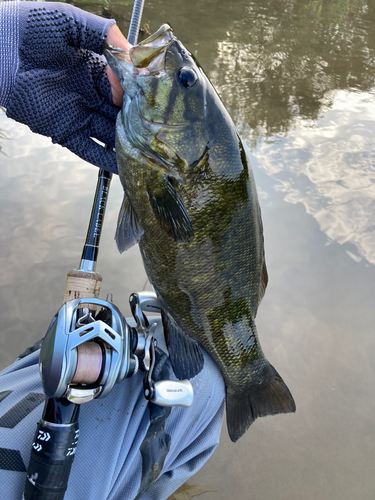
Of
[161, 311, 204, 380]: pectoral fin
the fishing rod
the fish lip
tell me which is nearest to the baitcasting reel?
the fishing rod

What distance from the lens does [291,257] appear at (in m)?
2.79

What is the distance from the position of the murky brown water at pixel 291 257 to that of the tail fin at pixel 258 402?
0.54m

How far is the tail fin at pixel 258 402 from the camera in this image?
4.68 ft

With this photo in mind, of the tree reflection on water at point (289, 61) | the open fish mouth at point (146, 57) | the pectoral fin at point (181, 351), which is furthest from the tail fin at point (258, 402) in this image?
the tree reflection on water at point (289, 61)

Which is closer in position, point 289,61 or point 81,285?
point 81,285

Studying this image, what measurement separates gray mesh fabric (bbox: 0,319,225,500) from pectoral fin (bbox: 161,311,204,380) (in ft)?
0.23

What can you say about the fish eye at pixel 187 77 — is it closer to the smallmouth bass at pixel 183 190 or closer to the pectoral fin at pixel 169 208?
the smallmouth bass at pixel 183 190

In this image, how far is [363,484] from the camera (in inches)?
69.5

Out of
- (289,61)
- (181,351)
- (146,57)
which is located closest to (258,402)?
(181,351)

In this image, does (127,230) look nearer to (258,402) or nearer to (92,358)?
(92,358)

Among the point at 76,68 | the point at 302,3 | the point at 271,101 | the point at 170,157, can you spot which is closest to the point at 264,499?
the point at 170,157

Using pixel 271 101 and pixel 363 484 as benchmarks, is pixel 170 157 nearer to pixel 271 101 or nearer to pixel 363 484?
pixel 363 484

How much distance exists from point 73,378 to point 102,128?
3.58 ft

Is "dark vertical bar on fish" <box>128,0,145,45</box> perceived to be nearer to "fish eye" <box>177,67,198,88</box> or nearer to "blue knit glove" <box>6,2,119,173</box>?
"blue knit glove" <box>6,2,119,173</box>
